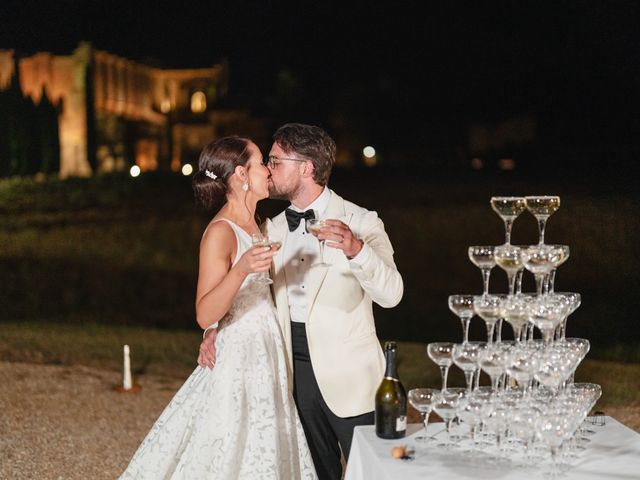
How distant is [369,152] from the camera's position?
3200cm

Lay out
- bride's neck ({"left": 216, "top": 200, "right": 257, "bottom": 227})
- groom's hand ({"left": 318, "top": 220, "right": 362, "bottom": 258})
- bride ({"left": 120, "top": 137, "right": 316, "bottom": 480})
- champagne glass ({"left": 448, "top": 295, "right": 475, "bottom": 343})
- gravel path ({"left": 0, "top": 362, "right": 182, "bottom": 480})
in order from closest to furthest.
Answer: champagne glass ({"left": 448, "top": 295, "right": 475, "bottom": 343})
groom's hand ({"left": 318, "top": 220, "right": 362, "bottom": 258})
bride ({"left": 120, "top": 137, "right": 316, "bottom": 480})
bride's neck ({"left": 216, "top": 200, "right": 257, "bottom": 227})
gravel path ({"left": 0, "top": 362, "right": 182, "bottom": 480})

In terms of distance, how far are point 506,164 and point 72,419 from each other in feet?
81.4

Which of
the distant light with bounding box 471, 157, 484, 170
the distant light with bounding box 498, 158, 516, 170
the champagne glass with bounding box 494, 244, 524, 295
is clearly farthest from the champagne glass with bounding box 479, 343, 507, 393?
the distant light with bounding box 471, 157, 484, 170

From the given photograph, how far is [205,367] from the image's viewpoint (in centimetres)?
357

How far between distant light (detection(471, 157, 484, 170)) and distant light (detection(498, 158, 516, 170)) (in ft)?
2.49

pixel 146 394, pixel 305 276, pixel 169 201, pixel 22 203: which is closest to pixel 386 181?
pixel 169 201

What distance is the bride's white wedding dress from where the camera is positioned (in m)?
3.35

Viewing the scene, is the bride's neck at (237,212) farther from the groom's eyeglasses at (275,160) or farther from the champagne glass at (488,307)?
the champagne glass at (488,307)

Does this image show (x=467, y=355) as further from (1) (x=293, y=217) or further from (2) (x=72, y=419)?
(2) (x=72, y=419)

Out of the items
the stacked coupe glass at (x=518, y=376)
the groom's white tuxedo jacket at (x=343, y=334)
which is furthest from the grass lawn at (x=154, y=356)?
the stacked coupe glass at (x=518, y=376)

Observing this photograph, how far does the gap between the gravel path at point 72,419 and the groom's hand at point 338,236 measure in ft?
11.4

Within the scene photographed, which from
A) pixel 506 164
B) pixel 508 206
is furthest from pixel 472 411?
pixel 506 164

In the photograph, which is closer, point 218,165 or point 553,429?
point 553,429

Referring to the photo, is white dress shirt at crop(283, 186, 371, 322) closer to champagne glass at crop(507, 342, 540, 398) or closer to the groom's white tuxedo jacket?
the groom's white tuxedo jacket
